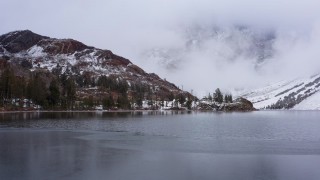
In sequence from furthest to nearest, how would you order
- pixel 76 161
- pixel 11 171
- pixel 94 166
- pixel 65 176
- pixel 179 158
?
pixel 179 158
pixel 76 161
pixel 94 166
pixel 11 171
pixel 65 176

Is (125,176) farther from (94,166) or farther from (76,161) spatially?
(76,161)

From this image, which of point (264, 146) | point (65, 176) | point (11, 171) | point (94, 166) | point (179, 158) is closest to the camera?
point (65, 176)

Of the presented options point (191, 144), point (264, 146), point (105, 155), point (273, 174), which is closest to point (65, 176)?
point (105, 155)

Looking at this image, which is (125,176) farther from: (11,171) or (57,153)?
(57,153)

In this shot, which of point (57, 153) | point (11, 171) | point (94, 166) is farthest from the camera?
point (57, 153)

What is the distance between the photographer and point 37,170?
133ft

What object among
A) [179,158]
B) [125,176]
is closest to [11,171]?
[125,176]

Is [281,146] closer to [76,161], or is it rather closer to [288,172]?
[288,172]

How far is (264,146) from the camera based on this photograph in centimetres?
6284

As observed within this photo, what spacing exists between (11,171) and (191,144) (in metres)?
33.1

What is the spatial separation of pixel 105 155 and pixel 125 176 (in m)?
14.4

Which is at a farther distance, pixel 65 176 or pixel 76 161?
pixel 76 161

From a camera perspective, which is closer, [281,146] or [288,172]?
[288,172]

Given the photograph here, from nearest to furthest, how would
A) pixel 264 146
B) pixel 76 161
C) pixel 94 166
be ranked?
1. pixel 94 166
2. pixel 76 161
3. pixel 264 146
